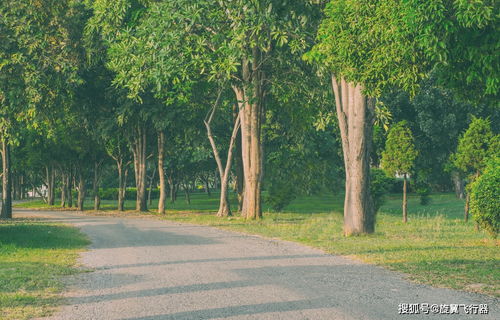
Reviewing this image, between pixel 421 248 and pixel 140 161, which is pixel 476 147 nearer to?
pixel 421 248

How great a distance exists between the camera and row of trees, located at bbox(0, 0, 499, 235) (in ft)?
37.8

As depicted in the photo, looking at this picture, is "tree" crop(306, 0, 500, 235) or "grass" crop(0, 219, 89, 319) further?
"tree" crop(306, 0, 500, 235)

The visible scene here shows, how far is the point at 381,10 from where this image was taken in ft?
38.3

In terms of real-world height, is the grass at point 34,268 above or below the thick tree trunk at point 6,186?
below

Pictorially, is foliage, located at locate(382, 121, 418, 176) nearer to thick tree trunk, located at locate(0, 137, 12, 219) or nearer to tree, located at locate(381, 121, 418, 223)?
tree, located at locate(381, 121, 418, 223)

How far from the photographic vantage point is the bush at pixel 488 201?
15.0 m

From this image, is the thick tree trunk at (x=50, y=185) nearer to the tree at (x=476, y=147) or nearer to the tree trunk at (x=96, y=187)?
the tree trunk at (x=96, y=187)

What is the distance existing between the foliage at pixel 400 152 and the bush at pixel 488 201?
29.8 ft

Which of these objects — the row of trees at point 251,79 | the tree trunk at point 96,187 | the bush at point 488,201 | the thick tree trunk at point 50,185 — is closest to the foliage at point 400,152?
the row of trees at point 251,79

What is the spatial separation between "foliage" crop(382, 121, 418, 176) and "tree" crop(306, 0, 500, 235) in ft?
32.9

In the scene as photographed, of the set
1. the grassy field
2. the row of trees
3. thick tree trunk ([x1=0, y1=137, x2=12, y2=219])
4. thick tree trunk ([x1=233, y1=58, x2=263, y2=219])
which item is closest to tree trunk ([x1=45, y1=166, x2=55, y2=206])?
the row of trees

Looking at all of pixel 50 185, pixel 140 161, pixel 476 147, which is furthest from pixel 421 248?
pixel 50 185

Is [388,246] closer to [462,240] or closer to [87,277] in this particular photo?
[462,240]

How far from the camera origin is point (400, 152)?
24.9m
